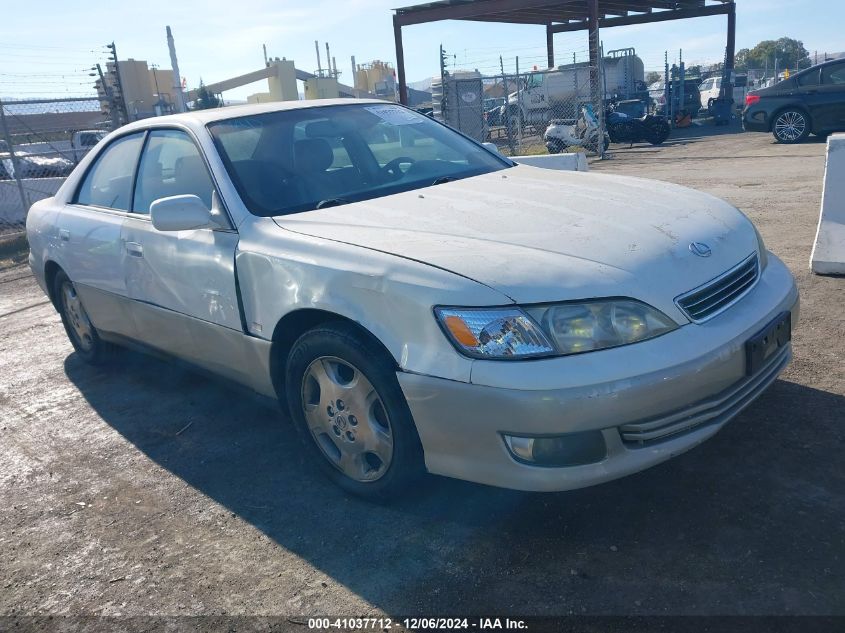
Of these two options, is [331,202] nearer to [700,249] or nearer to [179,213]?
[179,213]

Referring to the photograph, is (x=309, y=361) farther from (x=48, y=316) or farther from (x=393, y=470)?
(x=48, y=316)

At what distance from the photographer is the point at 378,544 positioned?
284 centimetres

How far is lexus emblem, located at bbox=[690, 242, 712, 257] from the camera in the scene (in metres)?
2.84

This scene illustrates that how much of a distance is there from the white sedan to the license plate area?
1 centimetres

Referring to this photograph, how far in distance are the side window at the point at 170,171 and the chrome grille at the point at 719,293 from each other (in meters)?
2.19

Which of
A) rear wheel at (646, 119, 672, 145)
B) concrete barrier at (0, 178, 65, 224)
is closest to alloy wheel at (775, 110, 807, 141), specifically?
rear wheel at (646, 119, 672, 145)

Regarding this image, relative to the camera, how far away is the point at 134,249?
4.02 m

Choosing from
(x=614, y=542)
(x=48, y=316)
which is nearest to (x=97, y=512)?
(x=614, y=542)

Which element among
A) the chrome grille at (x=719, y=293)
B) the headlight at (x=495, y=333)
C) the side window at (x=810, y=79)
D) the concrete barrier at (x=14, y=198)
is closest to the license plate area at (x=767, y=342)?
the chrome grille at (x=719, y=293)

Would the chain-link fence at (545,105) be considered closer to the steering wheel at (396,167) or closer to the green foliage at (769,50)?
the steering wheel at (396,167)

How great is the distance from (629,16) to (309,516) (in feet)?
99.7

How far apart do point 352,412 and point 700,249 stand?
1.47 m

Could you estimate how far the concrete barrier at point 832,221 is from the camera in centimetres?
538

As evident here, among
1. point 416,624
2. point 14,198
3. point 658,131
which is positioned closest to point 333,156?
point 416,624
